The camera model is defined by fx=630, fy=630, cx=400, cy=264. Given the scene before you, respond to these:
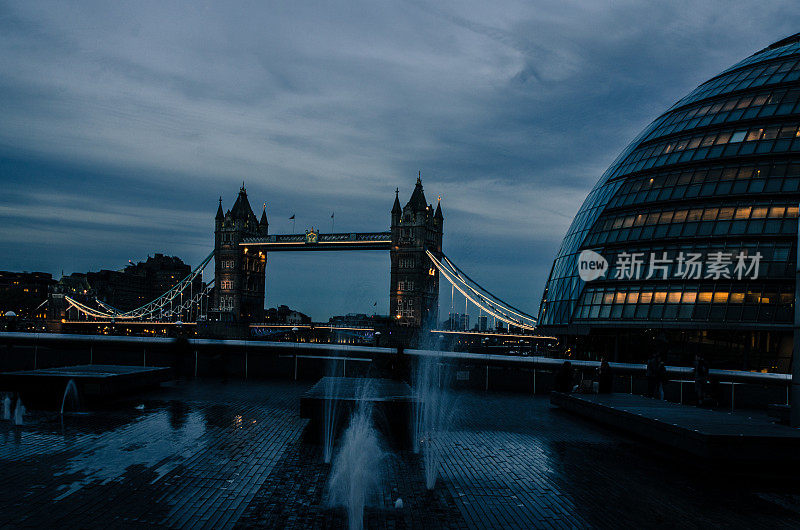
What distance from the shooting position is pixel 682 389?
65.2ft

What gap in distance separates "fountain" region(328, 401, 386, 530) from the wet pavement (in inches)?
7.3

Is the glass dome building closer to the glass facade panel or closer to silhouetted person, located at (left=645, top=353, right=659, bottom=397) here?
the glass facade panel

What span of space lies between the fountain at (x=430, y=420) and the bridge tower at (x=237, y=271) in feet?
357

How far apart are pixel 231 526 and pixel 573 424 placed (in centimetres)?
1063

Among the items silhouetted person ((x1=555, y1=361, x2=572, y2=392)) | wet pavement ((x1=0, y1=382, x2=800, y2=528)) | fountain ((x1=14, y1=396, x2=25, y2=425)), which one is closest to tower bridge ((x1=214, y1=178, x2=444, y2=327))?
silhouetted person ((x1=555, y1=361, x2=572, y2=392))

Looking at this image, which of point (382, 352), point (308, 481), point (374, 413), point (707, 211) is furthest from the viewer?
point (707, 211)

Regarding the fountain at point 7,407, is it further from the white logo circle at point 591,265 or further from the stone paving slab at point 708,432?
the white logo circle at point 591,265

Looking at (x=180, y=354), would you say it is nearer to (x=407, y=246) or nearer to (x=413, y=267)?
(x=413, y=267)

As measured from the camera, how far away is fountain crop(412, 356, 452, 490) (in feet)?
36.7

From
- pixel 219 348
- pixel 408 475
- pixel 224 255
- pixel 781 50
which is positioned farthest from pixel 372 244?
pixel 408 475

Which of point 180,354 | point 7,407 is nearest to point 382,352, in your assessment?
point 180,354

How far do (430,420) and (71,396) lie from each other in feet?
29.8

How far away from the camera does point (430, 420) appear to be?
15.7 metres

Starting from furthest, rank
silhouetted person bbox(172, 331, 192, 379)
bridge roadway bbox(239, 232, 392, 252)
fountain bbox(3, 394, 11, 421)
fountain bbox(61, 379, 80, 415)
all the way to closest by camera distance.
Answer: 1. bridge roadway bbox(239, 232, 392, 252)
2. silhouetted person bbox(172, 331, 192, 379)
3. fountain bbox(61, 379, 80, 415)
4. fountain bbox(3, 394, 11, 421)
